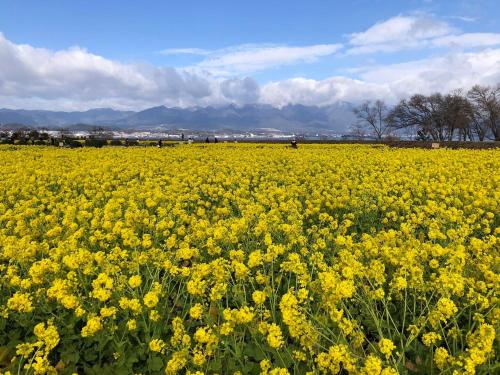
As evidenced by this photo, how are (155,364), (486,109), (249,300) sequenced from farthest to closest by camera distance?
(486,109), (249,300), (155,364)

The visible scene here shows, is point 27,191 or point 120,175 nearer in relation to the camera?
point 27,191

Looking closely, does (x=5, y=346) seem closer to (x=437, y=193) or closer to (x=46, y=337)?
(x=46, y=337)

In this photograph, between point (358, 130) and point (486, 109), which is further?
point (358, 130)

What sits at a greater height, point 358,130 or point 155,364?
point 358,130

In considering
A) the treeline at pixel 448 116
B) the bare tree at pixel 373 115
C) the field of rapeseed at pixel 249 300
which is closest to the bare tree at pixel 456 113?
the treeline at pixel 448 116

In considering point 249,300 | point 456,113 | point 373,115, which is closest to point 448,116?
point 456,113

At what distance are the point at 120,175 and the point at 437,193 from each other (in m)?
11.0

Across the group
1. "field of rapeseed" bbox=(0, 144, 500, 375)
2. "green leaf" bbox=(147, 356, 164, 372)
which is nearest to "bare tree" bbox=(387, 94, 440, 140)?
"field of rapeseed" bbox=(0, 144, 500, 375)

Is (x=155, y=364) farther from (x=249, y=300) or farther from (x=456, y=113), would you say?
(x=456, y=113)

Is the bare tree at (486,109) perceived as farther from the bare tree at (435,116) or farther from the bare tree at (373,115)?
the bare tree at (373,115)

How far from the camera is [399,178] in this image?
13.0m

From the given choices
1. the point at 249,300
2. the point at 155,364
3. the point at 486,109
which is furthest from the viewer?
the point at 486,109

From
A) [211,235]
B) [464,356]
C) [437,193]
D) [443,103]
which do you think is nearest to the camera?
[464,356]

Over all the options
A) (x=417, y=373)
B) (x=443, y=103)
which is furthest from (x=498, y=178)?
(x=443, y=103)
